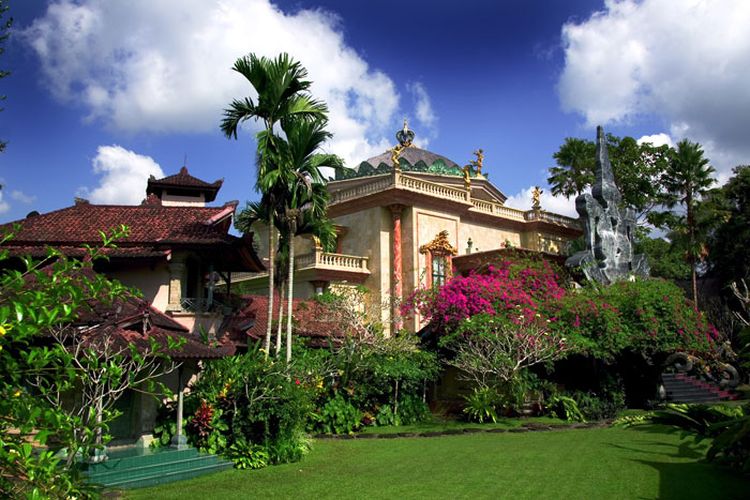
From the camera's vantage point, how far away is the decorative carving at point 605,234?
2566cm

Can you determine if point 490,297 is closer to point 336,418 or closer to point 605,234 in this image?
point 336,418

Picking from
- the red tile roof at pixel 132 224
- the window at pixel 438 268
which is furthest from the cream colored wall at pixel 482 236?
the red tile roof at pixel 132 224

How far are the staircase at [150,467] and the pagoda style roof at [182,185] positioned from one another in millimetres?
13830

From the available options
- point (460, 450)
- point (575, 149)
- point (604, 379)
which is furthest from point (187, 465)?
point (575, 149)

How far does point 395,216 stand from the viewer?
91.3ft

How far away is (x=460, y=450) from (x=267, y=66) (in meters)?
10.7

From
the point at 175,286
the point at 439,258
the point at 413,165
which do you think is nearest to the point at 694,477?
the point at 175,286

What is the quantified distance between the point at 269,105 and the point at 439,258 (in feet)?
44.6

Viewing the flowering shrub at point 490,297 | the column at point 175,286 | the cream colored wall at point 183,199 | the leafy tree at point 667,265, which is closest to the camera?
the column at point 175,286

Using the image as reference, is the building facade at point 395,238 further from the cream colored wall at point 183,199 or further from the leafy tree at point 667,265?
the leafy tree at point 667,265

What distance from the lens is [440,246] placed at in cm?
2819

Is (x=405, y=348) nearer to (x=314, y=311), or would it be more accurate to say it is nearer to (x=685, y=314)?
(x=314, y=311)

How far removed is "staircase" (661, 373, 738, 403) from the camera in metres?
24.1

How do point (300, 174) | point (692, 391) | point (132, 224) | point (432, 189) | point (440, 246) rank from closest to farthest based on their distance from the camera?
point (300, 174) → point (132, 224) → point (692, 391) → point (440, 246) → point (432, 189)
